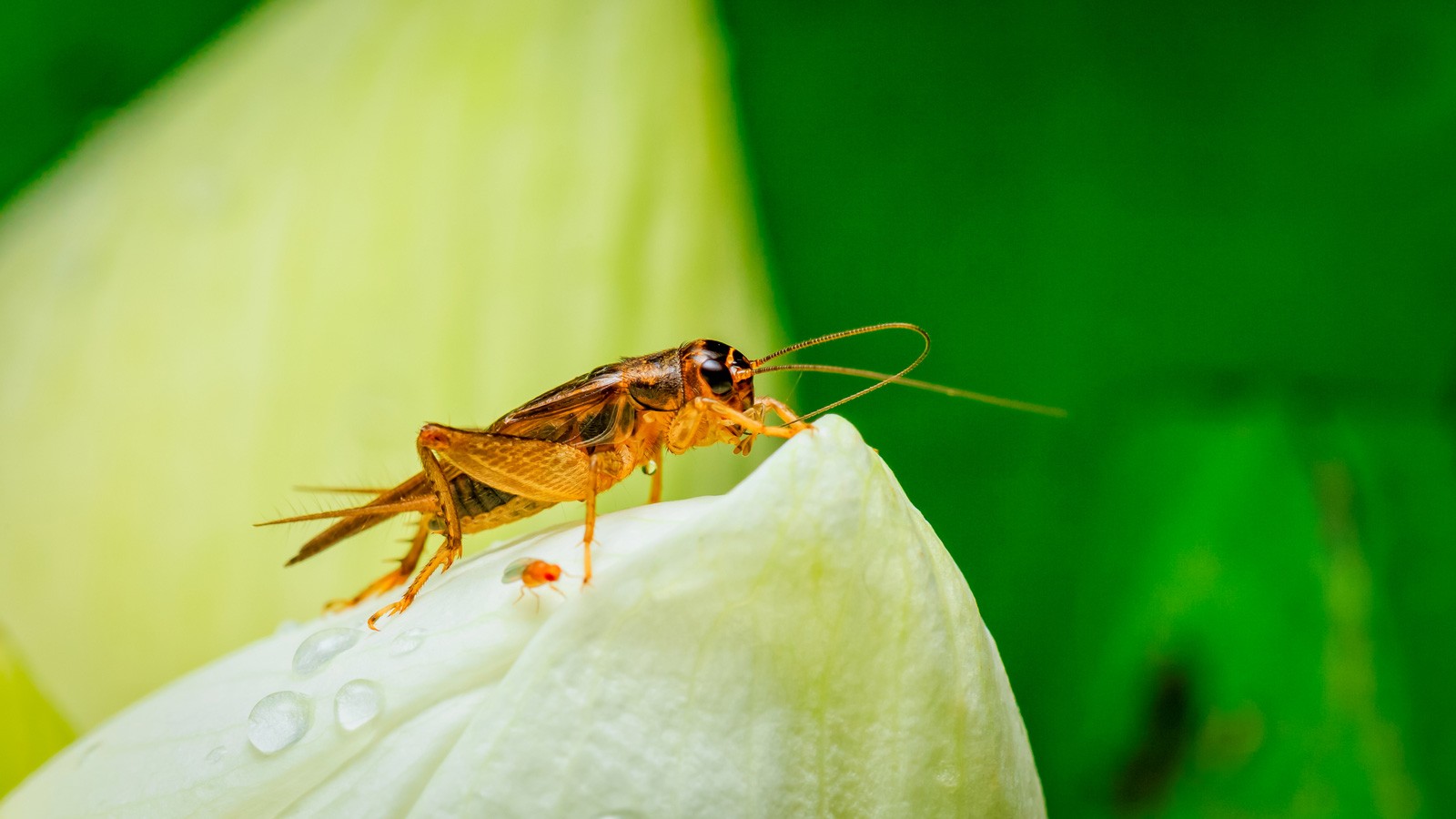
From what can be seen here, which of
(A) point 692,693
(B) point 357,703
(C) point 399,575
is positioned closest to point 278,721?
(B) point 357,703

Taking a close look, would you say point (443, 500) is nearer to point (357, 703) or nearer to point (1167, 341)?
point (357, 703)

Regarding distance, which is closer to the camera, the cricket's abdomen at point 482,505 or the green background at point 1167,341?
the cricket's abdomen at point 482,505

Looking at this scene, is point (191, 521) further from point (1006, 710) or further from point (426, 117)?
point (1006, 710)

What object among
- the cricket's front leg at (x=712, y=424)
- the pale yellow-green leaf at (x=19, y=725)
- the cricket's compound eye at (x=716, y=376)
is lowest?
the pale yellow-green leaf at (x=19, y=725)

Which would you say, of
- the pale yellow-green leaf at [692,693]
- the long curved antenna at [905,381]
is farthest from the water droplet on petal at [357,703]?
the long curved antenna at [905,381]

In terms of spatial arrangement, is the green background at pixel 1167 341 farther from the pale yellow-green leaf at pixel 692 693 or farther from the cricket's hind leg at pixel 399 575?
the pale yellow-green leaf at pixel 692 693

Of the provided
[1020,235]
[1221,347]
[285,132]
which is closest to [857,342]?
[1020,235]

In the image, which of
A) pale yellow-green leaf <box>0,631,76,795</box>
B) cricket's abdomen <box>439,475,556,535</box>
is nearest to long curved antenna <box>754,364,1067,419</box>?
cricket's abdomen <box>439,475,556,535</box>

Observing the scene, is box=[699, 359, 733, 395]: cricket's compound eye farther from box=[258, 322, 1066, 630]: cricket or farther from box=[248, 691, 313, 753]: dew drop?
box=[248, 691, 313, 753]: dew drop
